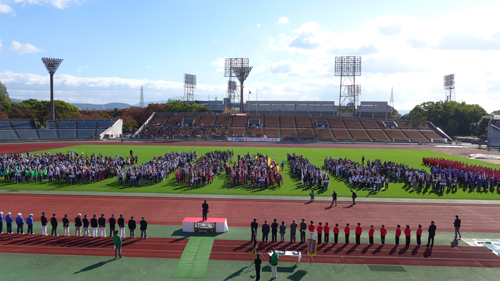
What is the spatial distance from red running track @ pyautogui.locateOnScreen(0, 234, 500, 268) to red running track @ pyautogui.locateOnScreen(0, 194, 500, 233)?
106 inches

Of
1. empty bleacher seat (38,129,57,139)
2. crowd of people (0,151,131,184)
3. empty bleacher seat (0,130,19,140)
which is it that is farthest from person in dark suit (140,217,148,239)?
empty bleacher seat (0,130,19,140)

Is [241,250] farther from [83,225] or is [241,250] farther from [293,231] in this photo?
[83,225]

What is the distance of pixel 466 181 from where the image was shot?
2433 centimetres

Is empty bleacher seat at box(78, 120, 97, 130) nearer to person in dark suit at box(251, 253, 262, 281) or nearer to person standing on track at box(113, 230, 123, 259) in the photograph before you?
person standing on track at box(113, 230, 123, 259)

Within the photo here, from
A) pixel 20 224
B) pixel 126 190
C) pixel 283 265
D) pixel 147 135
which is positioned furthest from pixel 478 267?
pixel 147 135

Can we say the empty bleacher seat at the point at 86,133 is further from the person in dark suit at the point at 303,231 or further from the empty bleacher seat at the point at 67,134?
the person in dark suit at the point at 303,231

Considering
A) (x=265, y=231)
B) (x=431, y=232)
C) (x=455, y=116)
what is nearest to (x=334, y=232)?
(x=265, y=231)

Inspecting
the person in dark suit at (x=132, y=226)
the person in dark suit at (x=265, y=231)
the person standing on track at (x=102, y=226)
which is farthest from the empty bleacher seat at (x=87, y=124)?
the person in dark suit at (x=265, y=231)

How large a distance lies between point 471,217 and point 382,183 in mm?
6892

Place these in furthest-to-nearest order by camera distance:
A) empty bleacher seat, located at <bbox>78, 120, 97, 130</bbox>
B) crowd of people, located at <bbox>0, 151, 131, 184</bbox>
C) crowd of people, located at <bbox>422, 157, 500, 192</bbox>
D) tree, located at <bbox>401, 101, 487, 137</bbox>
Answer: tree, located at <bbox>401, 101, 487, 137</bbox>
empty bleacher seat, located at <bbox>78, 120, 97, 130</bbox>
crowd of people, located at <bbox>0, 151, 131, 184</bbox>
crowd of people, located at <bbox>422, 157, 500, 192</bbox>

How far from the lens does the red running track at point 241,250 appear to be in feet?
39.0

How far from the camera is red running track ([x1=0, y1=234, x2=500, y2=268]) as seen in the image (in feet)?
39.0

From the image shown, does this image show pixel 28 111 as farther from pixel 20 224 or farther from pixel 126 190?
pixel 20 224

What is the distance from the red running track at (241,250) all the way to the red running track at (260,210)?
2.70 m
